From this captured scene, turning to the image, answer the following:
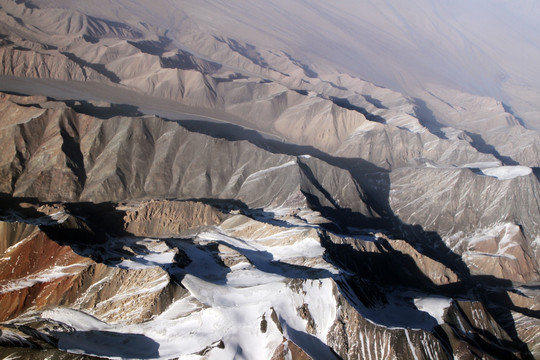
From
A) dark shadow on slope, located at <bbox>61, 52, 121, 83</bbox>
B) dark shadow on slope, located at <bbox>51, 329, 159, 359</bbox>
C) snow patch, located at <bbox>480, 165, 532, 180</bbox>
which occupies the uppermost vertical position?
snow patch, located at <bbox>480, 165, 532, 180</bbox>

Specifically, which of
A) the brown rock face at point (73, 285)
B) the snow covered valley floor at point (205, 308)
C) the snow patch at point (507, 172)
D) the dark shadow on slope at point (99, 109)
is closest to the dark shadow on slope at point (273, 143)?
the dark shadow on slope at point (99, 109)

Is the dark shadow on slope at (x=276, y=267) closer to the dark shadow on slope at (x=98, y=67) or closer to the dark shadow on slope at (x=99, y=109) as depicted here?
the dark shadow on slope at (x=99, y=109)

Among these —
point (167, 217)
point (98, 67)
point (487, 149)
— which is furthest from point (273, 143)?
point (487, 149)

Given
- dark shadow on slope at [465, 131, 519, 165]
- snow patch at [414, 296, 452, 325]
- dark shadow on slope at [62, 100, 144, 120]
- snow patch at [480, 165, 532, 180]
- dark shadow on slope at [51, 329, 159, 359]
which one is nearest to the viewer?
dark shadow on slope at [51, 329, 159, 359]

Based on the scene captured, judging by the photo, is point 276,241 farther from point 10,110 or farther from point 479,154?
point 479,154

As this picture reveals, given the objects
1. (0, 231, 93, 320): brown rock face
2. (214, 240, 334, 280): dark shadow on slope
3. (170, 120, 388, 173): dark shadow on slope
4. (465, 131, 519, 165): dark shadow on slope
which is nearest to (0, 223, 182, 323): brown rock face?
(0, 231, 93, 320): brown rock face

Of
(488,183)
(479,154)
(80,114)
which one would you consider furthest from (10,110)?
(479,154)

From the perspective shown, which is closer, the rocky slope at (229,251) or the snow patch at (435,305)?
the rocky slope at (229,251)

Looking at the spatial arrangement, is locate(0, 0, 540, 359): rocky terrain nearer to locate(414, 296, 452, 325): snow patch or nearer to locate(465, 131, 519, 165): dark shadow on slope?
locate(414, 296, 452, 325): snow patch

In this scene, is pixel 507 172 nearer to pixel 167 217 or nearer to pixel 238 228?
pixel 238 228

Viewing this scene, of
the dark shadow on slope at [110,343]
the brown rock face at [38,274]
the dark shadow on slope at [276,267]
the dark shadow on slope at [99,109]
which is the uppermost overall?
the dark shadow on slope at [276,267]
